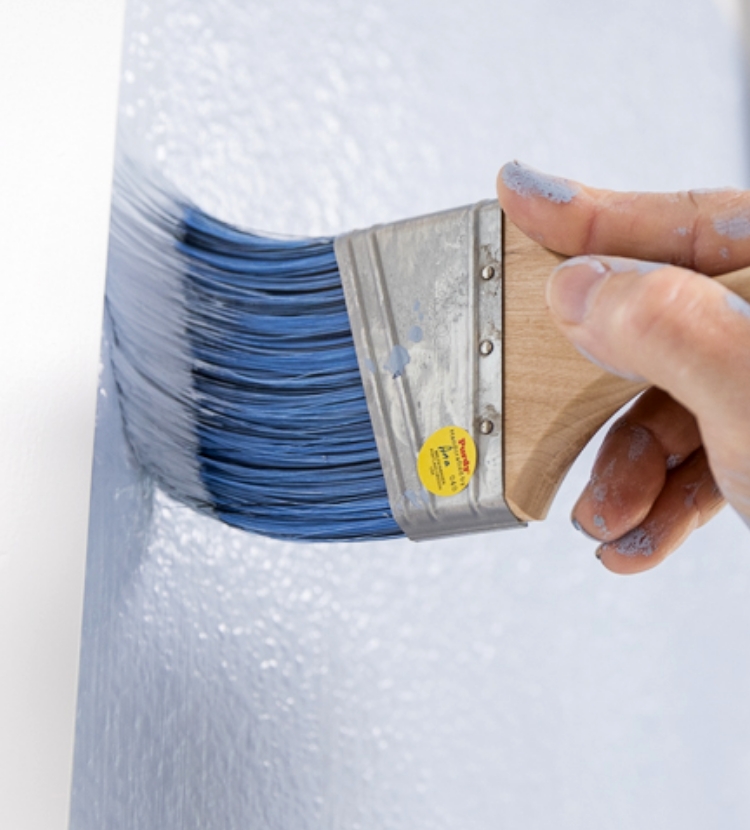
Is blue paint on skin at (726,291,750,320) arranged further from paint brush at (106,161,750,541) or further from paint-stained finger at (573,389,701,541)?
paint-stained finger at (573,389,701,541)

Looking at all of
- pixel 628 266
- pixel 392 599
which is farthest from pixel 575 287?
pixel 392 599

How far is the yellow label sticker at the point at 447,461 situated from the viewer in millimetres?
547

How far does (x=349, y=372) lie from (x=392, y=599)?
1.03 feet

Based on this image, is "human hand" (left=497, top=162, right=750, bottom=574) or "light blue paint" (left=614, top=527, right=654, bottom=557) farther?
"light blue paint" (left=614, top=527, right=654, bottom=557)

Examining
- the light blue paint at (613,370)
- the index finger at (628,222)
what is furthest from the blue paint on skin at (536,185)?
the light blue paint at (613,370)

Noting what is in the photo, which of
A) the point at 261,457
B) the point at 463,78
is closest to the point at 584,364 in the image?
the point at 261,457

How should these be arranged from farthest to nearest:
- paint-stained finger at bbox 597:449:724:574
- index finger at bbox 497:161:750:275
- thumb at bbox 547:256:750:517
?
1. paint-stained finger at bbox 597:449:724:574
2. index finger at bbox 497:161:750:275
3. thumb at bbox 547:256:750:517

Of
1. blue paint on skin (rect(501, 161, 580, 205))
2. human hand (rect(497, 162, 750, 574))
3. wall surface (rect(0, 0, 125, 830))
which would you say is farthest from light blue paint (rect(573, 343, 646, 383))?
wall surface (rect(0, 0, 125, 830))

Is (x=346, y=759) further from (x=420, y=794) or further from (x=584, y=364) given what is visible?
(x=584, y=364)

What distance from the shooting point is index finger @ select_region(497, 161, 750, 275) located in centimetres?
51

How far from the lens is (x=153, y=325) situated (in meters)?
0.69

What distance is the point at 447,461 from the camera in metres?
0.56

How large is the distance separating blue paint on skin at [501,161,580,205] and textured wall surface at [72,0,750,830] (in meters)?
0.30

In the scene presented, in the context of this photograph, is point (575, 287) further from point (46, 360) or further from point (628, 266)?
point (46, 360)
